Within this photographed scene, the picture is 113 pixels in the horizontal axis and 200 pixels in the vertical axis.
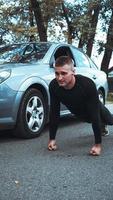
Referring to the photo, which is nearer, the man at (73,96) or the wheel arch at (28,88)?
the man at (73,96)

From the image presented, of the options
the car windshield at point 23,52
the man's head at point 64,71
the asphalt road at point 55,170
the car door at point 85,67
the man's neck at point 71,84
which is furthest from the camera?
the car door at point 85,67

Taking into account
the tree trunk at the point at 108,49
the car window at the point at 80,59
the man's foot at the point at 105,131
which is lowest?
the tree trunk at the point at 108,49

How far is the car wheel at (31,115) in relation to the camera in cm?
750

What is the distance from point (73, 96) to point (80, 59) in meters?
3.15

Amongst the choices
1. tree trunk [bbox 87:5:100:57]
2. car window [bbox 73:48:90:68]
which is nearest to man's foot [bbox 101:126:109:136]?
car window [bbox 73:48:90:68]

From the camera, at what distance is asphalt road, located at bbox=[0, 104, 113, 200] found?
4711mm

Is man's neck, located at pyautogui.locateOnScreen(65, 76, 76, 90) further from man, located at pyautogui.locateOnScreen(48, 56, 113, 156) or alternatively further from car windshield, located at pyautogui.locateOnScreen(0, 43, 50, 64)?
car windshield, located at pyautogui.locateOnScreen(0, 43, 50, 64)

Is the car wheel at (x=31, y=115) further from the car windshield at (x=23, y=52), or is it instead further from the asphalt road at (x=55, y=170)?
the car windshield at (x=23, y=52)

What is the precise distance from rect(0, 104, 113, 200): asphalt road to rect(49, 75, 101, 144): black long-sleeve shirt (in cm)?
37

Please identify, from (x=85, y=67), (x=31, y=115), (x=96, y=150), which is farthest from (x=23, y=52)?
(x=96, y=150)

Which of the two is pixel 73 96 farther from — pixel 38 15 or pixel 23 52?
pixel 38 15

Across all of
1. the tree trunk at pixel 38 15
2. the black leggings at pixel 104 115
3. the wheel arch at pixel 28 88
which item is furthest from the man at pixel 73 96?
the tree trunk at pixel 38 15

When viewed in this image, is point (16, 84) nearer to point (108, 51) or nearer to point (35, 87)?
point (35, 87)

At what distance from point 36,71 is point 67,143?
4.07 feet
